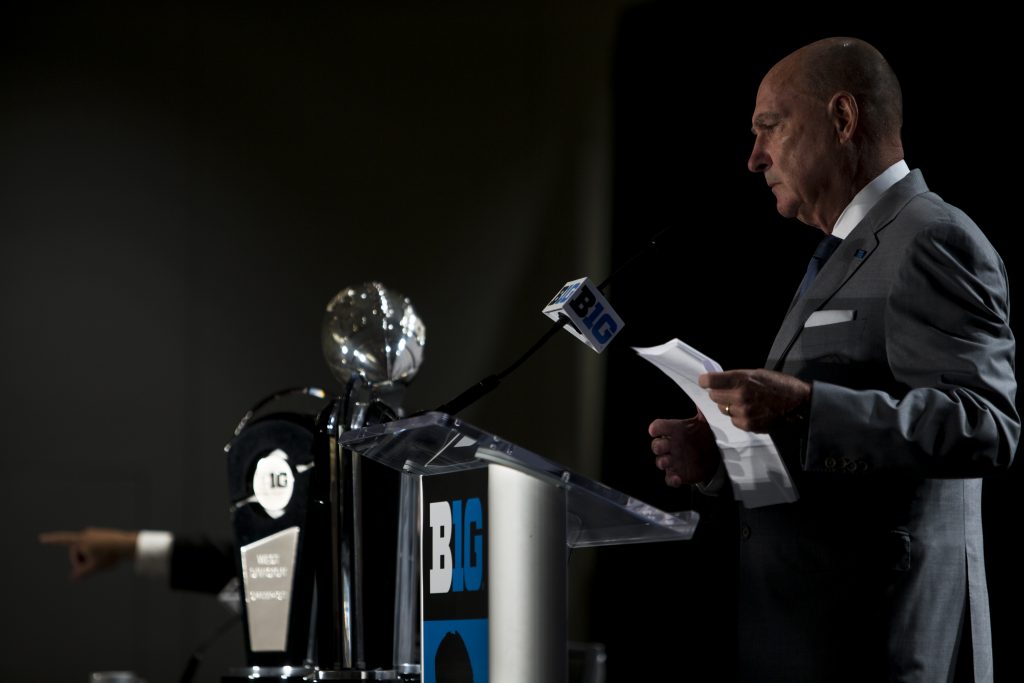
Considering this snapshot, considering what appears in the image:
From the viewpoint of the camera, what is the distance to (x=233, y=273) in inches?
183

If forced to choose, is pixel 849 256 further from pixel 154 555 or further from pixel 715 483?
pixel 154 555

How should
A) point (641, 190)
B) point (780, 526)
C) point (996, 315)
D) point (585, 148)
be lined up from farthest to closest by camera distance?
point (585, 148) → point (641, 190) → point (780, 526) → point (996, 315)

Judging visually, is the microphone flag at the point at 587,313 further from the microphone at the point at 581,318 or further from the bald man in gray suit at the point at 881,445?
the bald man in gray suit at the point at 881,445

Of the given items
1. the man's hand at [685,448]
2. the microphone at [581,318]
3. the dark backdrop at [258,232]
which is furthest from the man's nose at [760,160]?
the dark backdrop at [258,232]

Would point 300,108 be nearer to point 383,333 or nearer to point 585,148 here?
point 585,148

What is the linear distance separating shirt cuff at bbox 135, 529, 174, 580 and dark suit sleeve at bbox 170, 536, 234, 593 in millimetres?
53

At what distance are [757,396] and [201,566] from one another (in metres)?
2.17

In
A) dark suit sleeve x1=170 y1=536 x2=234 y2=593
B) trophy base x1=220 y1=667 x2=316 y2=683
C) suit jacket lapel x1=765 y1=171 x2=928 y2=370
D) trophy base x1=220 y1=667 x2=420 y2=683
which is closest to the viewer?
suit jacket lapel x1=765 y1=171 x2=928 y2=370

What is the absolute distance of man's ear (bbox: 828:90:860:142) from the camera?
1754 millimetres

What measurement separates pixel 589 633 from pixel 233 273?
2032mm

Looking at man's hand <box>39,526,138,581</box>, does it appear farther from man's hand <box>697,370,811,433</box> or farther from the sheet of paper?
man's hand <box>697,370,811,433</box>

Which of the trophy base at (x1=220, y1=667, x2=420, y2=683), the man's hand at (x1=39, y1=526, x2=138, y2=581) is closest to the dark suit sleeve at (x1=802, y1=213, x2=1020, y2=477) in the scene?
the trophy base at (x1=220, y1=667, x2=420, y2=683)

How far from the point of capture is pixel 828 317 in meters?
1.62

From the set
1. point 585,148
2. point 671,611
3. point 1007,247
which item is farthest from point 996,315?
point 585,148
